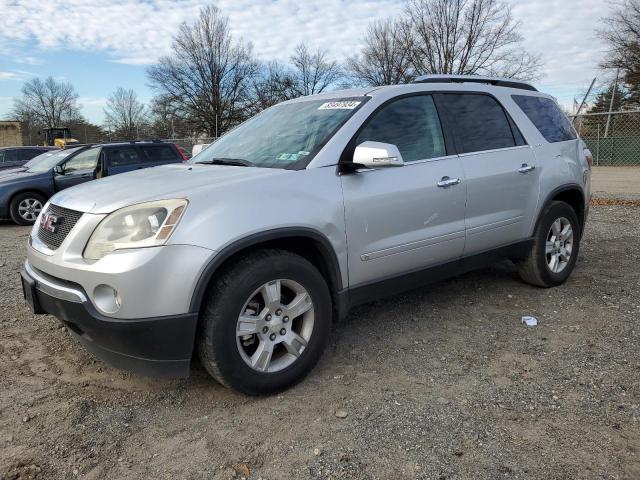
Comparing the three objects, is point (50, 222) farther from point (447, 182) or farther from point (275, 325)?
point (447, 182)

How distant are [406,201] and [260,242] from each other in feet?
3.67

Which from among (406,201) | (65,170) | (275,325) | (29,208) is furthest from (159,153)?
(275,325)

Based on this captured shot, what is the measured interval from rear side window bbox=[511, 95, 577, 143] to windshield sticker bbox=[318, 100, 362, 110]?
1.85 metres

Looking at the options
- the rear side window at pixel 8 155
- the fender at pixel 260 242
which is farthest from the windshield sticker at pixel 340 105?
the rear side window at pixel 8 155

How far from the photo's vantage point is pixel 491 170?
395cm

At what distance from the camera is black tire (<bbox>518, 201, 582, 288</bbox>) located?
4.52 m

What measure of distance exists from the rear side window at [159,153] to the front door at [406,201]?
8.38 metres

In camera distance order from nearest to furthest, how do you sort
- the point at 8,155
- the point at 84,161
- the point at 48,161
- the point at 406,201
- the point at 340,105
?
the point at 406,201
the point at 340,105
the point at 84,161
the point at 48,161
the point at 8,155

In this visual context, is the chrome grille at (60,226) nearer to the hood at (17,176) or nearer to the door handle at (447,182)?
the door handle at (447,182)

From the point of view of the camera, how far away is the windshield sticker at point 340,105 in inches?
135

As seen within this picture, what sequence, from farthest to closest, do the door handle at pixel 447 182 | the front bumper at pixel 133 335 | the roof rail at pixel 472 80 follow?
the roof rail at pixel 472 80 → the door handle at pixel 447 182 → the front bumper at pixel 133 335

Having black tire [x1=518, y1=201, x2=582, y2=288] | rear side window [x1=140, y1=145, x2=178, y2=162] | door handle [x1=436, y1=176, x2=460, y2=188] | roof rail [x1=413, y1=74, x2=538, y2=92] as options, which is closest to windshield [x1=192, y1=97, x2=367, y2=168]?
door handle [x1=436, y1=176, x2=460, y2=188]

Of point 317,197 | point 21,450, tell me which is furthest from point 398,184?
point 21,450

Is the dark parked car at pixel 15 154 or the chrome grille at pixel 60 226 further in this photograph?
the dark parked car at pixel 15 154
